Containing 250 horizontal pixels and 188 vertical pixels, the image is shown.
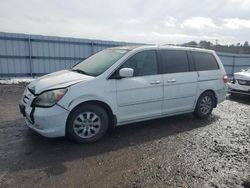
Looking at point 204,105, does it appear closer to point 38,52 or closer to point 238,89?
point 238,89

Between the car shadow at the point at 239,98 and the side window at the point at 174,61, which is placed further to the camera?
the car shadow at the point at 239,98

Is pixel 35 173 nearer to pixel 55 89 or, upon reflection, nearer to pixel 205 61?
pixel 55 89

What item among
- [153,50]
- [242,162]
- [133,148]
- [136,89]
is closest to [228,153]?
[242,162]

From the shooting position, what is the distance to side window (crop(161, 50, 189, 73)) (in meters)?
5.13

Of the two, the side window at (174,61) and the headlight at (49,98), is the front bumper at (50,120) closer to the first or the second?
the headlight at (49,98)

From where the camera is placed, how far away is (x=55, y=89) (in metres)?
3.89

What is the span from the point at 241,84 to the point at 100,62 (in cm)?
647

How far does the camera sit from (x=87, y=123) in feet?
13.6

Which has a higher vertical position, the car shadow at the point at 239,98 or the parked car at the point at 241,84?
the parked car at the point at 241,84

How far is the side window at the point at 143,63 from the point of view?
15.2ft

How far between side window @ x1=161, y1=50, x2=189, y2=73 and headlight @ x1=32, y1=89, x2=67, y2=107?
2345mm

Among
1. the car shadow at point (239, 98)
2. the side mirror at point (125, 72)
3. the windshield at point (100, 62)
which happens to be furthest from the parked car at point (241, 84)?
the side mirror at point (125, 72)

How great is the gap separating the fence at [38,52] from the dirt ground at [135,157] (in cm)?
586

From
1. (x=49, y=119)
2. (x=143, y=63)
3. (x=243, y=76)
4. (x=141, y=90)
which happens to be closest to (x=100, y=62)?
(x=143, y=63)
